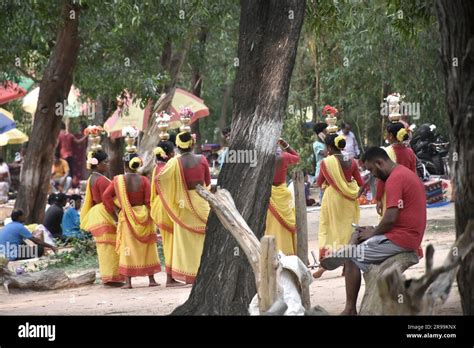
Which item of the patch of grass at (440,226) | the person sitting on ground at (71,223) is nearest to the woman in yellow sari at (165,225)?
the person sitting on ground at (71,223)

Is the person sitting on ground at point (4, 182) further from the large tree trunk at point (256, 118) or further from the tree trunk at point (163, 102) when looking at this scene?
the large tree trunk at point (256, 118)

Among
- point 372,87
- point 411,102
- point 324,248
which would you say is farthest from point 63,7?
point 372,87

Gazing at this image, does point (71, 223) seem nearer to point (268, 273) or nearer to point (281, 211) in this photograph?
point (281, 211)

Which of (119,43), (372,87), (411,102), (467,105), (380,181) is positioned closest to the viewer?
(467,105)

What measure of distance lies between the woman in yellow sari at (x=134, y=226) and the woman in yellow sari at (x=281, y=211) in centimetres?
170

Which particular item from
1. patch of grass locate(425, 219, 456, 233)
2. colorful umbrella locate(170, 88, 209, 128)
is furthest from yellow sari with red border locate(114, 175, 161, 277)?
colorful umbrella locate(170, 88, 209, 128)

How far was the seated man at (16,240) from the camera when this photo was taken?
17750 mm

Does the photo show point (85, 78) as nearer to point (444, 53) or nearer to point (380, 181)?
point (380, 181)

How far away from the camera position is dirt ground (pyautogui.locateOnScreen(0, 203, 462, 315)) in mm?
12906

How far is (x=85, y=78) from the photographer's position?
68.2 ft

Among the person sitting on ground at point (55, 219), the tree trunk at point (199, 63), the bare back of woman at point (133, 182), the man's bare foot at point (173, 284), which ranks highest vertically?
the tree trunk at point (199, 63)

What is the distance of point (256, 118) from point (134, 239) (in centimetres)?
513

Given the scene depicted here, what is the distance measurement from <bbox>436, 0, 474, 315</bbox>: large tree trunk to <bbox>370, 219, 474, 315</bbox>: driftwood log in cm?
93
